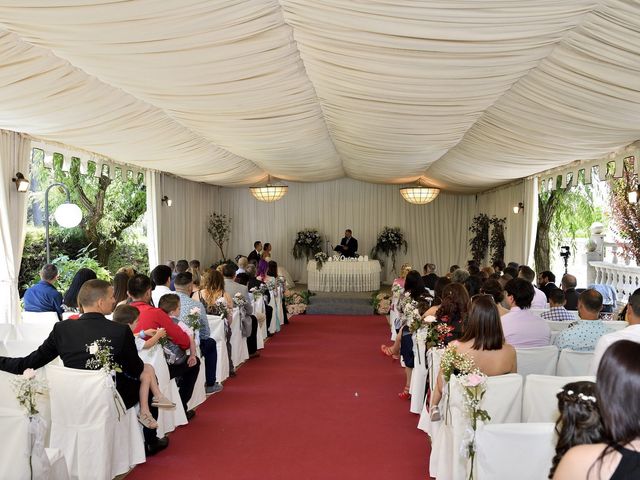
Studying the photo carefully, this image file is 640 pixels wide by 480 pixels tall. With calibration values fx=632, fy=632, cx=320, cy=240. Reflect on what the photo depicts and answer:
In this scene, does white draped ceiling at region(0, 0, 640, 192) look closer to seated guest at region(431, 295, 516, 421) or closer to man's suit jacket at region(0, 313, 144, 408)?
seated guest at region(431, 295, 516, 421)

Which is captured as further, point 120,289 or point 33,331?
point 120,289

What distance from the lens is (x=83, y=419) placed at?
14.0ft

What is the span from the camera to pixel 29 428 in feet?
11.0

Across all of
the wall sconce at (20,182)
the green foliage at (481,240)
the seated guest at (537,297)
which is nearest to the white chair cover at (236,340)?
the wall sconce at (20,182)

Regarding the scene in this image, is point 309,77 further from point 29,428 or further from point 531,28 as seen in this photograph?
point 29,428

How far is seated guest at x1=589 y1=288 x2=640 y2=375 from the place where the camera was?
3566 mm

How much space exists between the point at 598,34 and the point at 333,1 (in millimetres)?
1712

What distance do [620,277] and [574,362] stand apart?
6.51 m

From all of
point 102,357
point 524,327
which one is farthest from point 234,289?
point 102,357

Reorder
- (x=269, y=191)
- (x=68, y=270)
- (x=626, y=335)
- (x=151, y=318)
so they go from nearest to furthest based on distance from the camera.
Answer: (x=626, y=335), (x=151, y=318), (x=68, y=270), (x=269, y=191)

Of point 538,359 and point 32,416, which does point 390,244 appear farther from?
point 32,416

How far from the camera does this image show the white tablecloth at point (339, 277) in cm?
1589

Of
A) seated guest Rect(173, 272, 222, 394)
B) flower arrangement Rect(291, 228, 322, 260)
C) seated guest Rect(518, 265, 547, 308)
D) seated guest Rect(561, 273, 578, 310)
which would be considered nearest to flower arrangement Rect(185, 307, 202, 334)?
seated guest Rect(173, 272, 222, 394)

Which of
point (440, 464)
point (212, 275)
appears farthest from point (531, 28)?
point (212, 275)
